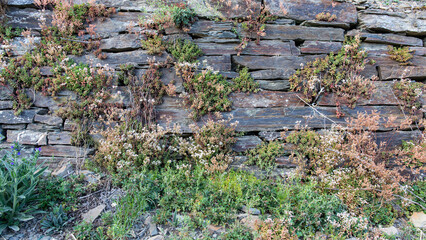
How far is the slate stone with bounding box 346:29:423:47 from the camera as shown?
6145mm

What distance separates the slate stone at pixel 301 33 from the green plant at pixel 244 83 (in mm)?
1105

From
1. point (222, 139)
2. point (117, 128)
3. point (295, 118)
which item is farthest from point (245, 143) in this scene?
point (117, 128)

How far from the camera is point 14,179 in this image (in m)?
3.51

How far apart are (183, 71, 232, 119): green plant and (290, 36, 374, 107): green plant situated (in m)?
1.53

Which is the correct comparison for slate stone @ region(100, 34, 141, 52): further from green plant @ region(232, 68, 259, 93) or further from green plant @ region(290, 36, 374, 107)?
green plant @ region(290, 36, 374, 107)

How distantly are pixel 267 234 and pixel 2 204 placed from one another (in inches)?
136

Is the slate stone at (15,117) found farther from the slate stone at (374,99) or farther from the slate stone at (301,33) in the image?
the slate stone at (374,99)

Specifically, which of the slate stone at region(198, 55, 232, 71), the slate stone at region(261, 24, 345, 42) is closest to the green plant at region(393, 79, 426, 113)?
the slate stone at region(261, 24, 345, 42)

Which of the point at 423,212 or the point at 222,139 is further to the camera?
the point at 222,139

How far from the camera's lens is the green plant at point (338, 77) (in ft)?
18.5

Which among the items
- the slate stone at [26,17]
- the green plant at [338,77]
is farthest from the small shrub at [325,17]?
the slate stone at [26,17]

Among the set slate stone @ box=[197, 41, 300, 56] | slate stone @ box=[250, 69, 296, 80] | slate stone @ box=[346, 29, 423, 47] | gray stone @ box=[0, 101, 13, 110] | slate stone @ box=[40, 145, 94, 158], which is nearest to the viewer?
slate stone @ box=[40, 145, 94, 158]

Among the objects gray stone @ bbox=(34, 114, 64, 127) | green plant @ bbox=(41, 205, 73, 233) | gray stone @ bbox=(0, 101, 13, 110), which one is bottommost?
green plant @ bbox=(41, 205, 73, 233)

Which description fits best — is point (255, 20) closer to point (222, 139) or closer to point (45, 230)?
point (222, 139)
